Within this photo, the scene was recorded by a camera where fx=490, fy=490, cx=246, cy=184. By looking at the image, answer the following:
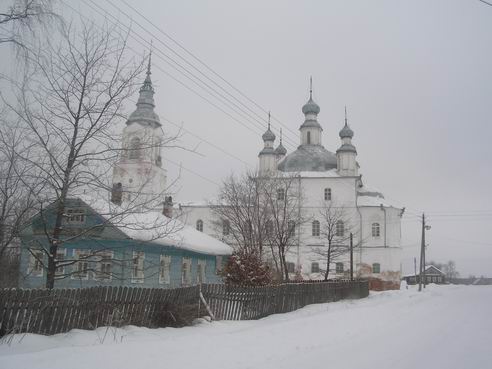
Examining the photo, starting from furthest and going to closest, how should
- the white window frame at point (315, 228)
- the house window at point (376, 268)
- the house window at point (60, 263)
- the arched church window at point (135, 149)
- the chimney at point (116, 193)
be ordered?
1. the white window frame at point (315, 228)
2. the house window at point (376, 268)
3. the chimney at point (116, 193)
4. the arched church window at point (135, 149)
5. the house window at point (60, 263)

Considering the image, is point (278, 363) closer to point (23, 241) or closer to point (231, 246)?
point (23, 241)

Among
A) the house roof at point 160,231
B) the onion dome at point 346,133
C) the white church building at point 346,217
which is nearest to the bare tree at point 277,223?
the house roof at point 160,231

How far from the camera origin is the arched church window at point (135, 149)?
11.5m

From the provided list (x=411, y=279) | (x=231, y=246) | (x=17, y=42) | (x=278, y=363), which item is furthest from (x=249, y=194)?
(x=411, y=279)

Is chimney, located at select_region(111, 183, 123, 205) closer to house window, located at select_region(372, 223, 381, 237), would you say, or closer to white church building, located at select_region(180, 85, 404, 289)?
white church building, located at select_region(180, 85, 404, 289)

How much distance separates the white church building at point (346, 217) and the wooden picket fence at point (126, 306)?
3272cm

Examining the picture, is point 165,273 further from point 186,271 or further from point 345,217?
point 345,217

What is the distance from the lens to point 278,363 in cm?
880

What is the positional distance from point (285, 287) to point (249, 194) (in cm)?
1368

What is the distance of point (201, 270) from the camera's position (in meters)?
31.6

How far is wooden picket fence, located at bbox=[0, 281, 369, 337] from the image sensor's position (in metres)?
9.86

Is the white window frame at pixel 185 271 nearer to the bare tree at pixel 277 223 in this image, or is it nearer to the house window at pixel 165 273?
the house window at pixel 165 273

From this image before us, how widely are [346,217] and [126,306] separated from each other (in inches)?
1690

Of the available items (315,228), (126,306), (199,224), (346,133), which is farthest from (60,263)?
(346,133)
